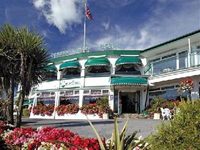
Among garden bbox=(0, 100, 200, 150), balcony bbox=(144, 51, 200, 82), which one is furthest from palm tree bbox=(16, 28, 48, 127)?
balcony bbox=(144, 51, 200, 82)

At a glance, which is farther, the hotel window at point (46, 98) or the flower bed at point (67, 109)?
the hotel window at point (46, 98)

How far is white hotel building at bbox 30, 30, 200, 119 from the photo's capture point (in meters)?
34.8

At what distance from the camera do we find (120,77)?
3869 cm

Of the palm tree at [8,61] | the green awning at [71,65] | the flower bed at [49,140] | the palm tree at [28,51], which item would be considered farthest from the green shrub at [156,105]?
the flower bed at [49,140]

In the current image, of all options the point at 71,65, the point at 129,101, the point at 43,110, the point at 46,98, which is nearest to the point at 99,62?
the point at 71,65

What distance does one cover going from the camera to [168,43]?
35.5 metres

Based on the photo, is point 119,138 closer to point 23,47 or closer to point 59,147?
point 59,147

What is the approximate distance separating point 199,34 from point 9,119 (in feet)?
62.3

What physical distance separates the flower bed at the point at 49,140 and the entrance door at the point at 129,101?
Result: 31150 millimetres

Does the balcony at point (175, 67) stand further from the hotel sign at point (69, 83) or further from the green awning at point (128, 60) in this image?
the hotel sign at point (69, 83)

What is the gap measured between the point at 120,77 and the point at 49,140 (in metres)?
30.7

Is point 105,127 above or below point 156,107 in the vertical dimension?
below

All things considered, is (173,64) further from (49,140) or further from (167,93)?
(49,140)

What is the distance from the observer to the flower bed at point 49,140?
23.3 feet
